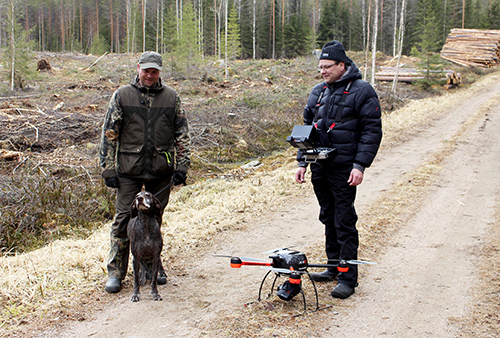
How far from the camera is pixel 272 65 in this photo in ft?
127

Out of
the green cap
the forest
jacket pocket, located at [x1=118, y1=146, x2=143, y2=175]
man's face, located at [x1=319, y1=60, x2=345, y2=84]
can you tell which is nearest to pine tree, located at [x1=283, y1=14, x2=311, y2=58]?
the forest

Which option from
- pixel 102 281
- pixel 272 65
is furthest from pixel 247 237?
pixel 272 65

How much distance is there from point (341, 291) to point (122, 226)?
227cm

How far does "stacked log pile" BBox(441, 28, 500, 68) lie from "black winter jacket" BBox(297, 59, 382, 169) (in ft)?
127

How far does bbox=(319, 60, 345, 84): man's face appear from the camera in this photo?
152 inches

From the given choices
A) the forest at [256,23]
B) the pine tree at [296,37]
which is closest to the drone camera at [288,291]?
the forest at [256,23]

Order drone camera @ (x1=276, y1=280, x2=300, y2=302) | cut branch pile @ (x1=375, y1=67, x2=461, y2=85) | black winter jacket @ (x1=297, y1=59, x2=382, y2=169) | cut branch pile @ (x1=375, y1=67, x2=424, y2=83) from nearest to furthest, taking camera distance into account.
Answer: drone camera @ (x1=276, y1=280, x2=300, y2=302)
black winter jacket @ (x1=297, y1=59, x2=382, y2=169)
cut branch pile @ (x1=375, y1=67, x2=461, y2=85)
cut branch pile @ (x1=375, y1=67, x2=424, y2=83)

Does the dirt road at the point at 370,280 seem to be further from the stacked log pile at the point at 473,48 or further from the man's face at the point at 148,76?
the stacked log pile at the point at 473,48

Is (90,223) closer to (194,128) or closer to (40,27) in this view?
(194,128)

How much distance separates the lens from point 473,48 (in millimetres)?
38750

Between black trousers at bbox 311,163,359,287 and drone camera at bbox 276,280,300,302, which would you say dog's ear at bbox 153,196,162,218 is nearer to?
drone camera at bbox 276,280,300,302

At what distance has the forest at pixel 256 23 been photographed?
166 ft

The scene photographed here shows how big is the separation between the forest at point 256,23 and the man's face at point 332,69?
41.3 m

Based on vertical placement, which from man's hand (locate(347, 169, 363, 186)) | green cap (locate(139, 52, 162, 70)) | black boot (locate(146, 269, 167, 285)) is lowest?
black boot (locate(146, 269, 167, 285))
